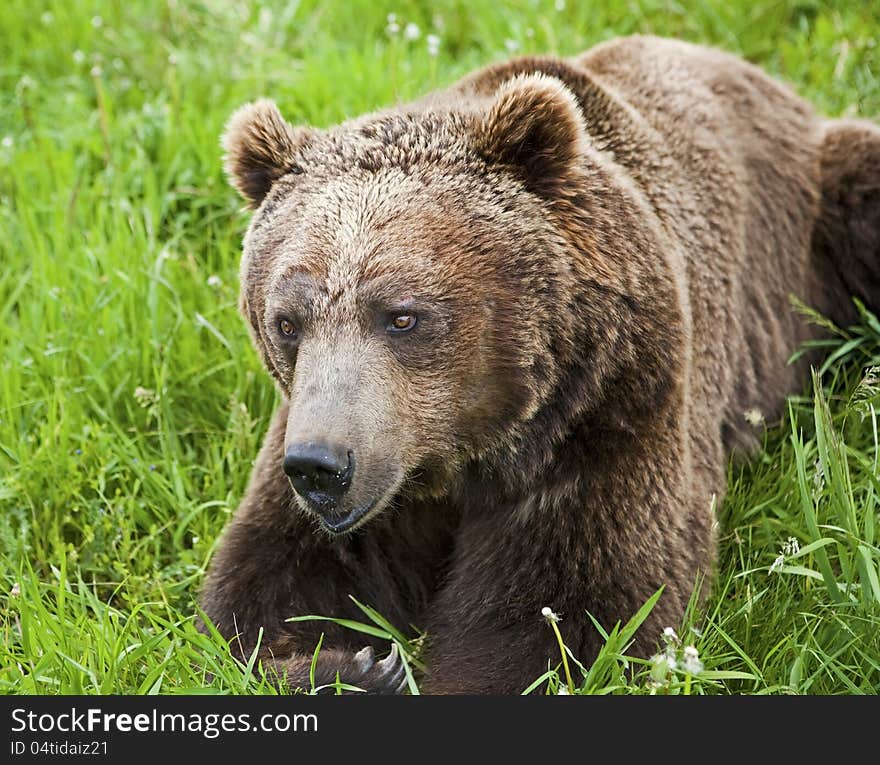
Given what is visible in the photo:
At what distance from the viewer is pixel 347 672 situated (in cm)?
421

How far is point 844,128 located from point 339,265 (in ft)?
10.8

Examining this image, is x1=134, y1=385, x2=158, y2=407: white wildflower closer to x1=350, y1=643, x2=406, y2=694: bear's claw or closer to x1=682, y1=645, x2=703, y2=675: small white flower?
x1=350, y1=643, x2=406, y2=694: bear's claw

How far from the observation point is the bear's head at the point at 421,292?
3.88 metres

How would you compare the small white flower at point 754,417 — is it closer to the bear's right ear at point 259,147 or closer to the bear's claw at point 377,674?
the bear's claw at point 377,674

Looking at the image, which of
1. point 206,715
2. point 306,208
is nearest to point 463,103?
point 306,208

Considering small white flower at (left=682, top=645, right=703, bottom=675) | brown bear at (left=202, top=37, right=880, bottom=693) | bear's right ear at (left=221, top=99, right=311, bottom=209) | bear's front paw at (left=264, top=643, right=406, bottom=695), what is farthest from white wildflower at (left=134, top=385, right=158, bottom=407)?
small white flower at (left=682, top=645, right=703, bottom=675)

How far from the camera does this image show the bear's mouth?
3.89 meters

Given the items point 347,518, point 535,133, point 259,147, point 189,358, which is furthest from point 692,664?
point 189,358

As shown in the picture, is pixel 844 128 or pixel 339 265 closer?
pixel 339 265

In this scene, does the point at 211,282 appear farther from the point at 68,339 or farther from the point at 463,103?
the point at 463,103

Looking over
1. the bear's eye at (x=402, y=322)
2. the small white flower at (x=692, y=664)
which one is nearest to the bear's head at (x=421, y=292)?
the bear's eye at (x=402, y=322)

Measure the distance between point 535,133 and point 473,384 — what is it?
82 cm

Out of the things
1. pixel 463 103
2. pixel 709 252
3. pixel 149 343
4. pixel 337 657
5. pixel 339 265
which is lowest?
pixel 337 657

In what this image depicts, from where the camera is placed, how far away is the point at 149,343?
5840mm
